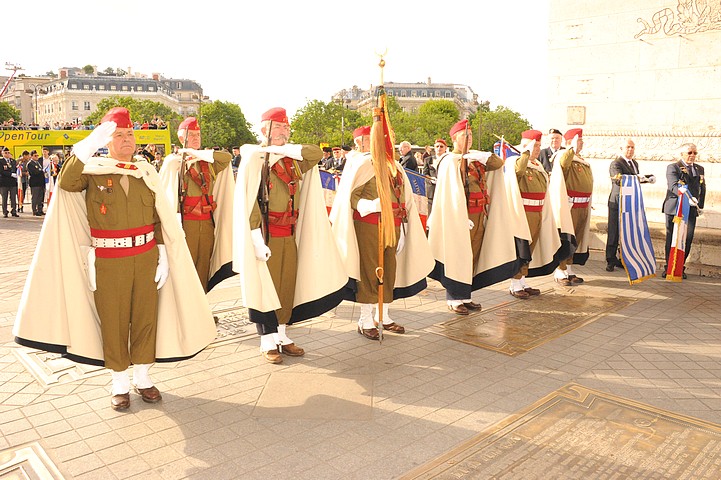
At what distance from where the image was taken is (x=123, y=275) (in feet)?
13.3

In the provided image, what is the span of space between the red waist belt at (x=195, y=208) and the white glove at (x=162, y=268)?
152 centimetres

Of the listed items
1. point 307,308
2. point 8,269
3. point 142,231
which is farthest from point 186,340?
point 8,269

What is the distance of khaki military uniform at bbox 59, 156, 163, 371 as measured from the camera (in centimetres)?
399

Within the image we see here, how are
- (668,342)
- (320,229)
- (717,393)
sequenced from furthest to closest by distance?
(668,342) < (320,229) < (717,393)

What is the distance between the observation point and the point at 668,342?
18.7 feet

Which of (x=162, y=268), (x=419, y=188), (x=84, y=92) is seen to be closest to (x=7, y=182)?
(x=419, y=188)

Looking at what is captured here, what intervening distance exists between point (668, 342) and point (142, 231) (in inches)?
193

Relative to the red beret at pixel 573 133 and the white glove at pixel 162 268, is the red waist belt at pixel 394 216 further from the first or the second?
the red beret at pixel 573 133

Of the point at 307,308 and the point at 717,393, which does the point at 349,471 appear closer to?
the point at 307,308

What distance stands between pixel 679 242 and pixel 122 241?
740 centimetres

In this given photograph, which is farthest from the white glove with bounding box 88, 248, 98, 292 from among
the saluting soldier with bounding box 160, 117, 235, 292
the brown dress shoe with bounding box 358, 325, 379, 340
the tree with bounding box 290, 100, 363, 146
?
the tree with bounding box 290, 100, 363, 146

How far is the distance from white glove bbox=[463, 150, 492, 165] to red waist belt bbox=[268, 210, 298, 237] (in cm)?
235

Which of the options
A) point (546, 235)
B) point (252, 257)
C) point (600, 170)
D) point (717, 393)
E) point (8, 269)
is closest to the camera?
point (717, 393)

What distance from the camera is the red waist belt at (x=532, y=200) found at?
7.45 meters
